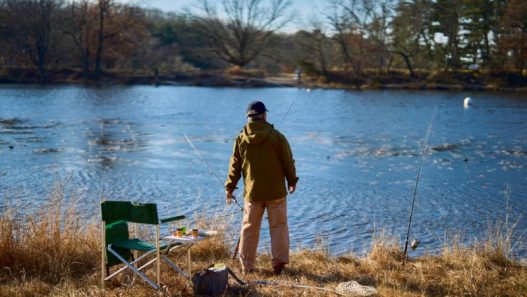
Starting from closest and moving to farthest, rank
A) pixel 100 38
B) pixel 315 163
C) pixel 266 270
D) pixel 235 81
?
pixel 266 270 → pixel 315 163 → pixel 235 81 → pixel 100 38

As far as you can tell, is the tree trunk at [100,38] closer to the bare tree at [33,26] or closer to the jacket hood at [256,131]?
the bare tree at [33,26]

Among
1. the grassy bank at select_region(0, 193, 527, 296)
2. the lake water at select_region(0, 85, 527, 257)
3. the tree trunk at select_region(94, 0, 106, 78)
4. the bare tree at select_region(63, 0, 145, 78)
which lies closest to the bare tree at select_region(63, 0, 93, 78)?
the bare tree at select_region(63, 0, 145, 78)

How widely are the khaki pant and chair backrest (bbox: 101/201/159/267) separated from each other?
1.05 m

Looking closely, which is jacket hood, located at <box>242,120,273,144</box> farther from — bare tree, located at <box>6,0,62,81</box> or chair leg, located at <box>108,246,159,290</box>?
bare tree, located at <box>6,0,62,81</box>

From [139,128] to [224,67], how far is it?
3959 centimetres

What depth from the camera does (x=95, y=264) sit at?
621 centimetres

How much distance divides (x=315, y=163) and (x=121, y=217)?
36.9ft

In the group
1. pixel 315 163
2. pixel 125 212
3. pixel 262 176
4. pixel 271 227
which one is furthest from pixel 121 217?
pixel 315 163

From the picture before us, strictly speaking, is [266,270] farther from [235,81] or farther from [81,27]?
[81,27]

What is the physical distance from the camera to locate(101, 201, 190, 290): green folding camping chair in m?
5.18

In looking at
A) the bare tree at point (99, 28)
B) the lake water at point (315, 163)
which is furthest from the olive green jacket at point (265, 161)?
the bare tree at point (99, 28)

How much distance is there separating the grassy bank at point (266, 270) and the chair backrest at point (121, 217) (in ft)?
0.85

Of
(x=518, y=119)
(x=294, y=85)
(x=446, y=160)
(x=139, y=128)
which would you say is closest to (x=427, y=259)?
(x=446, y=160)

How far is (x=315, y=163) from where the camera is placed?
16.4 metres
